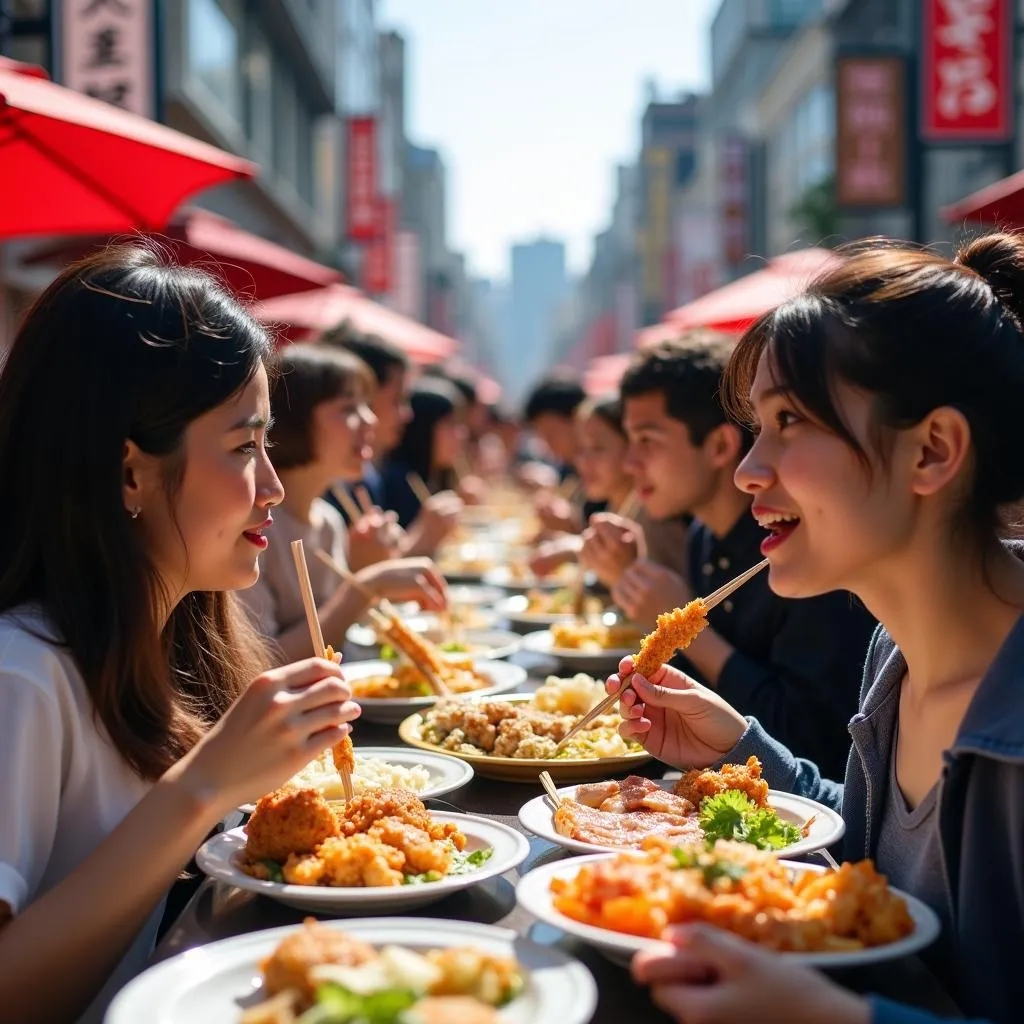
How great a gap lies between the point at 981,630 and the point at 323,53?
95.2 ft

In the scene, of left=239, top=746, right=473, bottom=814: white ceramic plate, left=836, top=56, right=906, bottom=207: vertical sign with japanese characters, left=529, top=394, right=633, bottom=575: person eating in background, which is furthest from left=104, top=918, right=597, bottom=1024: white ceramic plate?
left=836, top=56, right=906, bottom=207: vertical sign with japanese characters

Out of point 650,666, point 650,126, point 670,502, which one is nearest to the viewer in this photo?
point 650,666

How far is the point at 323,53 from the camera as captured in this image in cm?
2825

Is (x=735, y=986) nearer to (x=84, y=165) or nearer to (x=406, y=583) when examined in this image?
(x=406, y=583)

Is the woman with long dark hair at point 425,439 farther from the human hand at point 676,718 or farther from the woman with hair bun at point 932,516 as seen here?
the woman with hair bun at point 932,516

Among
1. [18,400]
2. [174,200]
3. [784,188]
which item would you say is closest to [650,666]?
[18,400]

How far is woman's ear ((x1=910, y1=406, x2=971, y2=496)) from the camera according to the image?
1.94m

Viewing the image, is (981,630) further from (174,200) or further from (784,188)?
(784,188)

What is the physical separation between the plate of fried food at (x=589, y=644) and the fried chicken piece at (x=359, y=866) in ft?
7.54

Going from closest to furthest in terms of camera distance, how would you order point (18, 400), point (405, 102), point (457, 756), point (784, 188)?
point (18, 400)
point (457, 756)
point (784, 188)
point (405, 102)

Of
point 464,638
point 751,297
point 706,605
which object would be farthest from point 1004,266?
point 751,297

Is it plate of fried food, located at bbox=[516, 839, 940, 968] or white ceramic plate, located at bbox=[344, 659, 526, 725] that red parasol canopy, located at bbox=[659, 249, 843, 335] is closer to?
white ceramic plate, located at bbox=[344, 659, 526, 725]

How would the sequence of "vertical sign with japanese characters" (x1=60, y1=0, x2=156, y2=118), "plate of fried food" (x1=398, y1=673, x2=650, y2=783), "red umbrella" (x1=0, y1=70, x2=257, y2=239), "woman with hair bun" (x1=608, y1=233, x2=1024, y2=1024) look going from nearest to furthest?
"woman with hair bun" (x1=608, y1=233, x2=1024, y2=1024), "plate of fried food" (x1=398, y1=673, x2=650, y2=783), "red umbrella" (x1=0, y1=70, x2=257, y2=239), "vertical sign with japanese characters" (x1=60, y1=0, x2=156, y2=118)

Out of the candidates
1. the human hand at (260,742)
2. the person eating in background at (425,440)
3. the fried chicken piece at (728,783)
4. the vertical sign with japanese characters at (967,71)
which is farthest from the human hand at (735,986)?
the vertical sign with japanese characters at (967,71)
